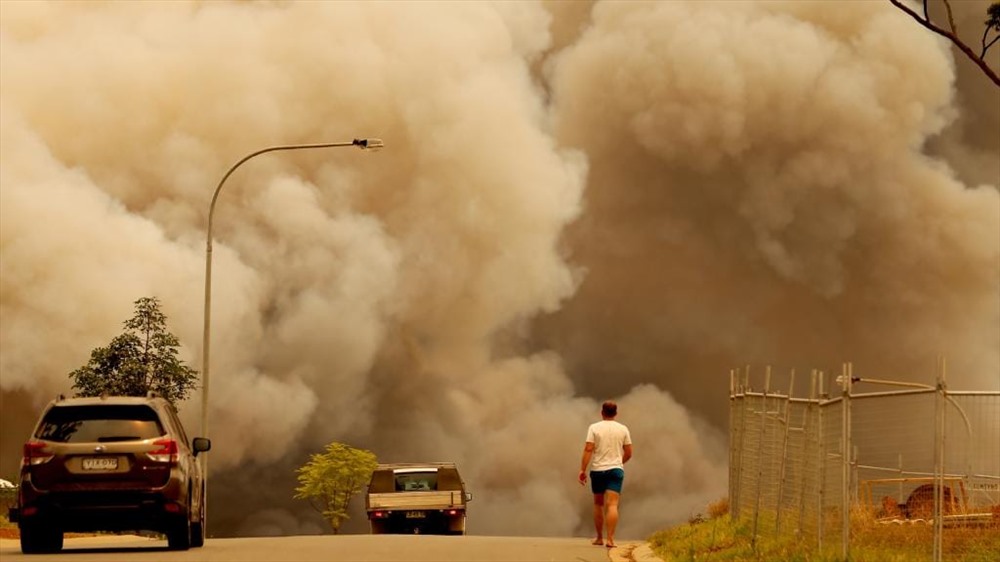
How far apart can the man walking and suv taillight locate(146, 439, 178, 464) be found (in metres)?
5.52

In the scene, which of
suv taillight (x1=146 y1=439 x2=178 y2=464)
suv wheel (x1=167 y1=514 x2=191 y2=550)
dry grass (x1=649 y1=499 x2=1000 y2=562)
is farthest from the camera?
suv wheel (x1=167 y1=514 x2=191 y2=550)

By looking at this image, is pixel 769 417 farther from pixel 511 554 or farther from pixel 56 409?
pixel 56 409

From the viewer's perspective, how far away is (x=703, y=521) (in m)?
29.3

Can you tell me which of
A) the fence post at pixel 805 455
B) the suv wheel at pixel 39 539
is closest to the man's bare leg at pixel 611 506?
the fence post at pixel 805 455

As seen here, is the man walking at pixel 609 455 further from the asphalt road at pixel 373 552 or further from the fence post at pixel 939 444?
the fence post at pixel 939 444

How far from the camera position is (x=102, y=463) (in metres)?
22.2

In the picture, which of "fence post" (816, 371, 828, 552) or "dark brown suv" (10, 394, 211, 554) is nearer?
"fence post" (816, 371, 828, 552)

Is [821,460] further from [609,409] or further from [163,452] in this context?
[163,452]

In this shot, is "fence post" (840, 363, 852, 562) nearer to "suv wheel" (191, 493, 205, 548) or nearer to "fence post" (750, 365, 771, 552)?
"fence post" (750, 365, 771, 552)

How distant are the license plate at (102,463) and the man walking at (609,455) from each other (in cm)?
624

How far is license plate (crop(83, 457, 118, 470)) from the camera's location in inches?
871

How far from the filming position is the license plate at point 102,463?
22.1m

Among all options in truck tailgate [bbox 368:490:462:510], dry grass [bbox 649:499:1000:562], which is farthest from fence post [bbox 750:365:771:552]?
truck tailgate [bbox 368:490:462:510]

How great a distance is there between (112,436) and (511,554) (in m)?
5.47
